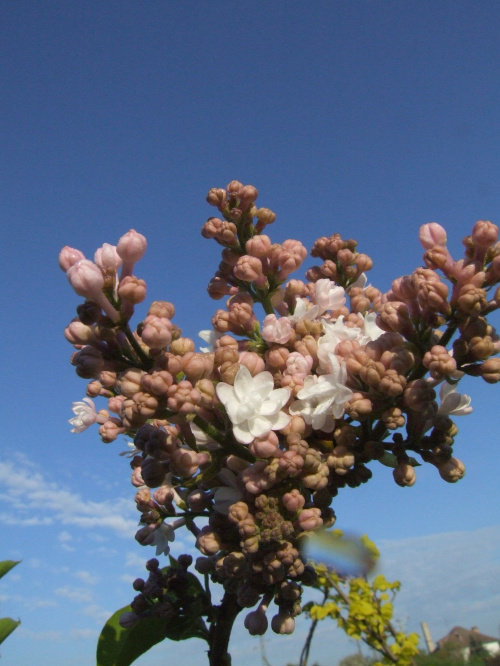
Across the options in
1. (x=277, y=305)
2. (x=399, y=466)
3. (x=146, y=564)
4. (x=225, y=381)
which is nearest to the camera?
(x=225, y=381)

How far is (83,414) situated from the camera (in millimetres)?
2285

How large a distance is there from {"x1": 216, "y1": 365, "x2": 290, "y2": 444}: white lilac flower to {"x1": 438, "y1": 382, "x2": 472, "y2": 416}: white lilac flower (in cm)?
49

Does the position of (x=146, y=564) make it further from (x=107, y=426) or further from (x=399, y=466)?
(x=399, y=466)

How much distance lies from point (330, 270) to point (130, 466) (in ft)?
3.69

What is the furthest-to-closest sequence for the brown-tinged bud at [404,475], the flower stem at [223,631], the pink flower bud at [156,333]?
the flower stem at [223,631]
the brown-tinged bud at [404,475]
the pink flower bud at [156,333]

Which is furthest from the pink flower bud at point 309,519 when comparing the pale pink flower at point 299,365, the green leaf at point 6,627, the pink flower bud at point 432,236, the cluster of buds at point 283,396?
the green leaf at point 6,627

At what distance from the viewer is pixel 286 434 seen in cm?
161

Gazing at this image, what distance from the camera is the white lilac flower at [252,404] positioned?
1.54 metres

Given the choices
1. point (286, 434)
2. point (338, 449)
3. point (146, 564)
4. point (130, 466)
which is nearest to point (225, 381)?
point (286, 434)

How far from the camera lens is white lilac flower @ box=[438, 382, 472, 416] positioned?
1.69 meters

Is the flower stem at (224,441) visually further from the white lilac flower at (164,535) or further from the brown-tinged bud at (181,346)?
the white lilac flower at (164,535)

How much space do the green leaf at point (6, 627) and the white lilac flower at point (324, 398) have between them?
1.35 m

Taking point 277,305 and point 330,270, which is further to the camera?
point 330,270

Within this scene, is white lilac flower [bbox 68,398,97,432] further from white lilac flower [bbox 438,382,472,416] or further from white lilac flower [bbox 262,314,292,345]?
white lilac flower [bbox 438,382,472,416]
